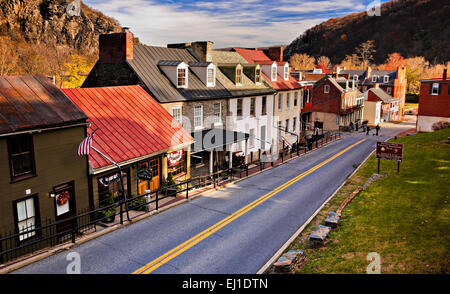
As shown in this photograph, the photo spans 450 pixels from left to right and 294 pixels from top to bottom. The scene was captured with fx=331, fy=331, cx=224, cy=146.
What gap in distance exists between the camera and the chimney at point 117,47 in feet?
76.3

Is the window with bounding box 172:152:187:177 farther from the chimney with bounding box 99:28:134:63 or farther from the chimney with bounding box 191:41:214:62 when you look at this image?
the chimney with bounding box 191:41:214:62

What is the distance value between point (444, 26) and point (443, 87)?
519 ft

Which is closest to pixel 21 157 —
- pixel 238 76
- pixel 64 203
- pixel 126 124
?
pixel 64 203

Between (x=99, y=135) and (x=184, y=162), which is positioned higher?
(x=99, y=135)

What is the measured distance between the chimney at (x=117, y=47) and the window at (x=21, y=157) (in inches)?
473

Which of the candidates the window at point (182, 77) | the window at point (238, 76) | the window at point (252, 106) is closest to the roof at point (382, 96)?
the window at point (252, 106)

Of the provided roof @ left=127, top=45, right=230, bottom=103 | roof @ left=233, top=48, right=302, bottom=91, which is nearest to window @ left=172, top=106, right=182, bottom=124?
roof @ left=127, top=45, right=230, bottom=103

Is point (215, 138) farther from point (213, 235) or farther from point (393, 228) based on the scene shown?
point (393, 228)

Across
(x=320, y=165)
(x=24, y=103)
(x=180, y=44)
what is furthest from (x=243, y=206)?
(x=180, y=44)

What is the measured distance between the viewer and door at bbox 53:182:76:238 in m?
14.3

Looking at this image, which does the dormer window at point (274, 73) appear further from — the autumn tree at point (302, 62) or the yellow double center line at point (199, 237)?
the autumn tree at point (302, 62)

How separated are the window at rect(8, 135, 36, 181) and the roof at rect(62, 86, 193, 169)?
280 centimetres

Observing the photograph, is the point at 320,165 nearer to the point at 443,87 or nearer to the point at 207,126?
the point at 207,126

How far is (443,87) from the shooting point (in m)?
47.0
